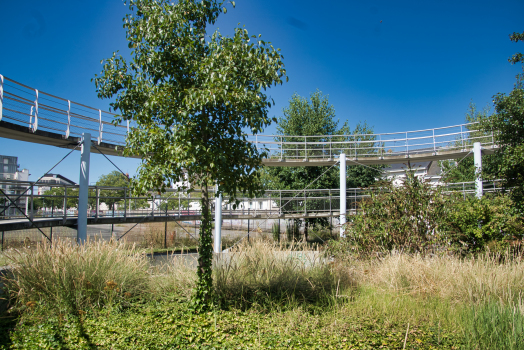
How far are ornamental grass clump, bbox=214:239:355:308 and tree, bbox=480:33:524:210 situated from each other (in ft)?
16.2

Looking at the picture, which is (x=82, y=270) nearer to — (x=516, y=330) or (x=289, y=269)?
(x=289, y=269)

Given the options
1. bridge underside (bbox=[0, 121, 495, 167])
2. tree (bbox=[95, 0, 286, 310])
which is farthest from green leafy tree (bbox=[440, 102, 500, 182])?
tree (bbox=[95, 0, 286, 310])

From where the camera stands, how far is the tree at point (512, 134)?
309 inches

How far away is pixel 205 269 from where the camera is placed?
5.27m

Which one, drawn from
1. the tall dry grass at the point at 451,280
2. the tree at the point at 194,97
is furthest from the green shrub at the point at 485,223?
the tree at the point at 194,97

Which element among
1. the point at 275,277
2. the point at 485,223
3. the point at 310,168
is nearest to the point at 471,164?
the point at 310,168

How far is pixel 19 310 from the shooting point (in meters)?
4.88

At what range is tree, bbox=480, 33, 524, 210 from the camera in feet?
25.8

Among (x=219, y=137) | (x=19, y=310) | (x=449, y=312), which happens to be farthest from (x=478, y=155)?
(x=19, y=310)

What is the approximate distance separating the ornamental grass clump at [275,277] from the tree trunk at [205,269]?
29 cm

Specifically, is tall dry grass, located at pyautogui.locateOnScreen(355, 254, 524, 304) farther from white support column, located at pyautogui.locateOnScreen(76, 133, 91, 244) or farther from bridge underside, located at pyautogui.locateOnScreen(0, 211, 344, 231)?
white support column, located at pyautogui.locateOnScreen(76, 133, 91, 244)

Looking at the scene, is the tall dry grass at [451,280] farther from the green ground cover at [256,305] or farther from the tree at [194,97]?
the tree at [194,97]

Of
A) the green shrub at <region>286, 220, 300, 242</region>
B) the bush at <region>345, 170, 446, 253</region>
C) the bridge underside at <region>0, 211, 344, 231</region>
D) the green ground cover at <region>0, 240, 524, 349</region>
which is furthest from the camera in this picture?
the green shrub at <region>286, 220, 300, 242</region>

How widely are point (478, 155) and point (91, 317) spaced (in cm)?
1564
